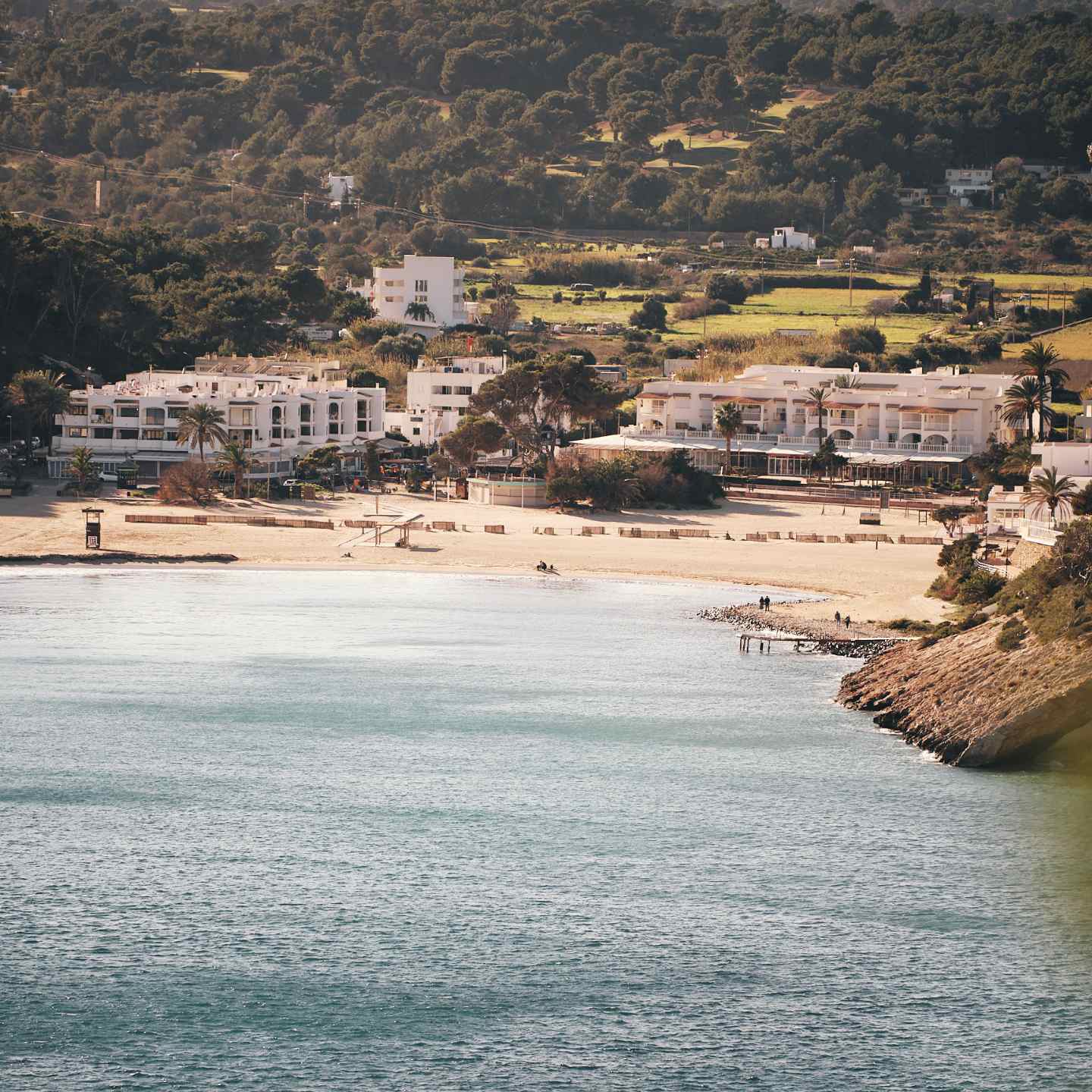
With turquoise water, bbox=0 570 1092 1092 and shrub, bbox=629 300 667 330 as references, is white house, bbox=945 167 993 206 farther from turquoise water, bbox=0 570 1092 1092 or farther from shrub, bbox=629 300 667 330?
turquoise water, bbox=0 570 1092 1092

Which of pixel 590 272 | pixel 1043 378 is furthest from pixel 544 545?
pixel 590 272

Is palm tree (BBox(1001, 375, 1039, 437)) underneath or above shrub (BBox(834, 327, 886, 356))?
underneath

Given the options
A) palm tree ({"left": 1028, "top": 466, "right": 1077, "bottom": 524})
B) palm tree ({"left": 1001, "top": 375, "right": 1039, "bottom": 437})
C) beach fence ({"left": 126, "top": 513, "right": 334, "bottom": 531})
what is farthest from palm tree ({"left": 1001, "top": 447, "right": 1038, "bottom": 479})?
beach fence ({"left": 126, "top": 513, "right": 334, "bottom": 531})

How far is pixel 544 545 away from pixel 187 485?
17772 mm

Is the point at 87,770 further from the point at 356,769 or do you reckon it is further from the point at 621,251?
the point at 621,251

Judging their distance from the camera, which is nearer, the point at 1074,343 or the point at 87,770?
the point at 87,770

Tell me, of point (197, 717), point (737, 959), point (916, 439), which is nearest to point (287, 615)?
point (197, 717)

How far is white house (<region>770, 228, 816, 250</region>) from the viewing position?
175125mm

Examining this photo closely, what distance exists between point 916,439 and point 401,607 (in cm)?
4106

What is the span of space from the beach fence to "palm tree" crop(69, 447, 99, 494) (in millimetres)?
6474

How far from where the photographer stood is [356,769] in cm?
4203

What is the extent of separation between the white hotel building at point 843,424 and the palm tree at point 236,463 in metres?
17.8

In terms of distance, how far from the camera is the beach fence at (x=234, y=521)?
7750 centimetres

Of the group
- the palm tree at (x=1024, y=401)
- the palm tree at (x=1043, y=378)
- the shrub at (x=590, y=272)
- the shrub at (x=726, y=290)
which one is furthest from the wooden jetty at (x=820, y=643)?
the shrub at (x=590, y=272)
